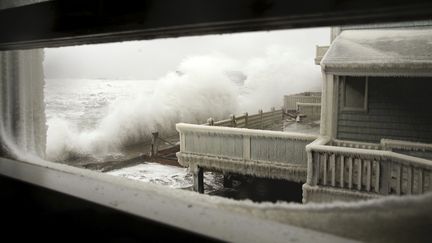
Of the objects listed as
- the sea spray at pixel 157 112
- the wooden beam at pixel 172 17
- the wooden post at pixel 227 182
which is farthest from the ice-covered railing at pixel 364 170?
the sea spray at pixel 157 112

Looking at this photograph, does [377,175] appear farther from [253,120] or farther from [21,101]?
[253,120]

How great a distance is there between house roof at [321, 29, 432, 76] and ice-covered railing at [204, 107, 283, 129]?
2911 mm

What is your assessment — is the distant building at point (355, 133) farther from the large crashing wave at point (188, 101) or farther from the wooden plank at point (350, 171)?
the large crashing wave at point (188, 101)

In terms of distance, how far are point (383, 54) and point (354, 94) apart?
3.23ft

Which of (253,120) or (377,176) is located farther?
(253,120)

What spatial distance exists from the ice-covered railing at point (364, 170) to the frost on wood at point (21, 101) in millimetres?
3786

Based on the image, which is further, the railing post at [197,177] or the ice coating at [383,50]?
the railing post at [197,177]

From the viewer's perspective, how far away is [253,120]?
10125mm

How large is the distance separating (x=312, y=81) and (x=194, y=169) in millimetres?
17793

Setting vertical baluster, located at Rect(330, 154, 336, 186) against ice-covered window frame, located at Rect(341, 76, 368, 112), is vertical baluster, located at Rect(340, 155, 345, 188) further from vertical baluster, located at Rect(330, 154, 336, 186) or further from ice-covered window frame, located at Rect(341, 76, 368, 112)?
ice-covered window frame, located at Rect(341, 76, 368, 112)

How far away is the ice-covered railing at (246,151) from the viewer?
5.66m

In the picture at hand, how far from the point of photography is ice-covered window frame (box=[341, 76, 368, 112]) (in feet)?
19.0

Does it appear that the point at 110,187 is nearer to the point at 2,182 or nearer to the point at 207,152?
the point at 2,182

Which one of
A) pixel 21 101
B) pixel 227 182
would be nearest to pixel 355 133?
pixel 227 182
